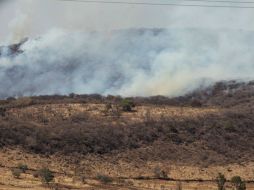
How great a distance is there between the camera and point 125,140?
262 ft

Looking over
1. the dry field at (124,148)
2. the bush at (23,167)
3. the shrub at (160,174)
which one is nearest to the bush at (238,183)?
the dry field at (124,148)

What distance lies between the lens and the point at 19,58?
177m

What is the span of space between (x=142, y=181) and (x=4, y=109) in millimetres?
32872

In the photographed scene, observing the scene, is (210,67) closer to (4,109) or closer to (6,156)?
(4,109)

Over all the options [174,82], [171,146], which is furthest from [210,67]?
[171,146]

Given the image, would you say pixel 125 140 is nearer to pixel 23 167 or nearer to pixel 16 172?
pixel 23 167

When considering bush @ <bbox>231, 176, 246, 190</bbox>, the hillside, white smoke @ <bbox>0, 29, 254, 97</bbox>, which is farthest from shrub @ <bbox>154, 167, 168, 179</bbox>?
white smoke @ <bbox>0, 29, 254, 97</bbox>

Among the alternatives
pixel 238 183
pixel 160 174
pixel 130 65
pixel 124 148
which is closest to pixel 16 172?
pixel 160 174

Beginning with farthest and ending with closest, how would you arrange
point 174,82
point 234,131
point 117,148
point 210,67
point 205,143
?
point 210,67, point 174,82, point 234,131, point 205,143, point 117,148

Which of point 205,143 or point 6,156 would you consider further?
point 205,143

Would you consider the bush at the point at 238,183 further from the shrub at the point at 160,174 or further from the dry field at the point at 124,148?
the shrub at the point at 160,174

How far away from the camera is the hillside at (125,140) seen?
6975 centimetres

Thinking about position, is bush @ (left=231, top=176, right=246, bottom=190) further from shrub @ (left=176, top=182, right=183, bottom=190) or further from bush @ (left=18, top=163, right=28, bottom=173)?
bush @ (left=18, top=163, right=28, bottom=173)

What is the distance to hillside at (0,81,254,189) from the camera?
6975 cm
